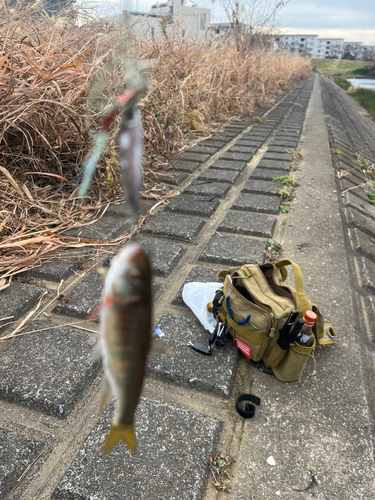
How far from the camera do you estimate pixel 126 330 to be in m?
0.28

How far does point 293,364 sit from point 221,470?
48cm

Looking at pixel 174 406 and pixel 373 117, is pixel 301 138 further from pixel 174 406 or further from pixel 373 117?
pixel 373 117

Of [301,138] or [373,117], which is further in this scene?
[373,117]

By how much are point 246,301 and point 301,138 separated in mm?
4682

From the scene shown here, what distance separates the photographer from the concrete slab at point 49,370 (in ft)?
4.18

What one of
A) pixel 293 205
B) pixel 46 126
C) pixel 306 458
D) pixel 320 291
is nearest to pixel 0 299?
pixel 46 126

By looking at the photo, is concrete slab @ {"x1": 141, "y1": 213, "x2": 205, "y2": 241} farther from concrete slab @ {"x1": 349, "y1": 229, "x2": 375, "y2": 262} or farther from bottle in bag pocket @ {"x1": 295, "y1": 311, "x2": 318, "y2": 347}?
bottle in bag pocket @ {"x1": 295, "y1": 311, "x2": 318, "y2": 347}

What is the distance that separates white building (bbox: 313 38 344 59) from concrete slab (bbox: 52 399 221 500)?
80.1m

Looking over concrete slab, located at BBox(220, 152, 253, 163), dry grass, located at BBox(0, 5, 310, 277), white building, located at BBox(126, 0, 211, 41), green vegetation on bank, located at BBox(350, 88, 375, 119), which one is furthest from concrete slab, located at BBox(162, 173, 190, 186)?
green vegetation on bank, located at BBox(350, 88, 375, 119)

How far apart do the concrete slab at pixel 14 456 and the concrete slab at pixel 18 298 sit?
2.05ft

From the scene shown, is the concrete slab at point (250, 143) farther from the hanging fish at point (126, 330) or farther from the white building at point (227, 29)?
the hanging fish at point (126, 330)

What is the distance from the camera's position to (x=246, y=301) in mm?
1504

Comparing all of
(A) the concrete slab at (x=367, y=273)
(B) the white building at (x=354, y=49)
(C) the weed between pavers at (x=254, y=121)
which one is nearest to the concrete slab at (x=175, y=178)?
(A) the concrete slab at (x=367, y=273)

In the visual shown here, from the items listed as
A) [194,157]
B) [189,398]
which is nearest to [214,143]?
[194,157]
